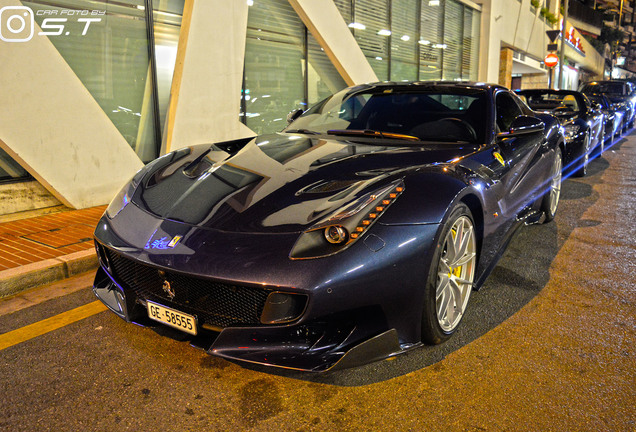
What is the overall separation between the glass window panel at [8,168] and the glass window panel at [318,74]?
579 centimetres

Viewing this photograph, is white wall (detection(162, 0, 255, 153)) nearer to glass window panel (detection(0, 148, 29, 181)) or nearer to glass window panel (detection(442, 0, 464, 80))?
glass window panel (detection(0, 148, 29, 181))

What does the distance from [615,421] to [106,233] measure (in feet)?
8.16

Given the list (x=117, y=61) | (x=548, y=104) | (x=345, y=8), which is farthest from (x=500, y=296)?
(x=345, y=8)

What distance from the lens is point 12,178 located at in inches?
228

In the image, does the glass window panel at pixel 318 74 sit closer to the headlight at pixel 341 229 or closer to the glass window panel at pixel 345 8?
the glass window panel at pixel 345 8

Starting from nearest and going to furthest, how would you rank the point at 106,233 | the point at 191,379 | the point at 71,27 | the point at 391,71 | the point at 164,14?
the point at 191,379 < the point at 106,233 < the point at 71,27 < the point at 164,14 < the point at 391,71

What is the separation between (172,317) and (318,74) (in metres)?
8.92

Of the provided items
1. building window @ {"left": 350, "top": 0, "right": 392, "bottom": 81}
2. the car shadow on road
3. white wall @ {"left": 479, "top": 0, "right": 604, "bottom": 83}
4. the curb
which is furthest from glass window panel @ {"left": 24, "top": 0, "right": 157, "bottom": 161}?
white wall @ {"left": 479, "top": 0, "right": 604, "bottom": 83}

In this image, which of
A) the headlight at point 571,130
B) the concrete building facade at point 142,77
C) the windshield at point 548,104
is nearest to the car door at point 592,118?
the windshield at point 548,104

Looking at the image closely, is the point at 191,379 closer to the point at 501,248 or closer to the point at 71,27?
the point at 501,248

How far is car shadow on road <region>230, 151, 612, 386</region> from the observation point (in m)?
2.46

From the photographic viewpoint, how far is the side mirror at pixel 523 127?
3590mm

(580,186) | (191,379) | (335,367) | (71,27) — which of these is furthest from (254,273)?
(580,186)

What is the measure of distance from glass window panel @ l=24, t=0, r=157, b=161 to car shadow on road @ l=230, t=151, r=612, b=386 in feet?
17.0
